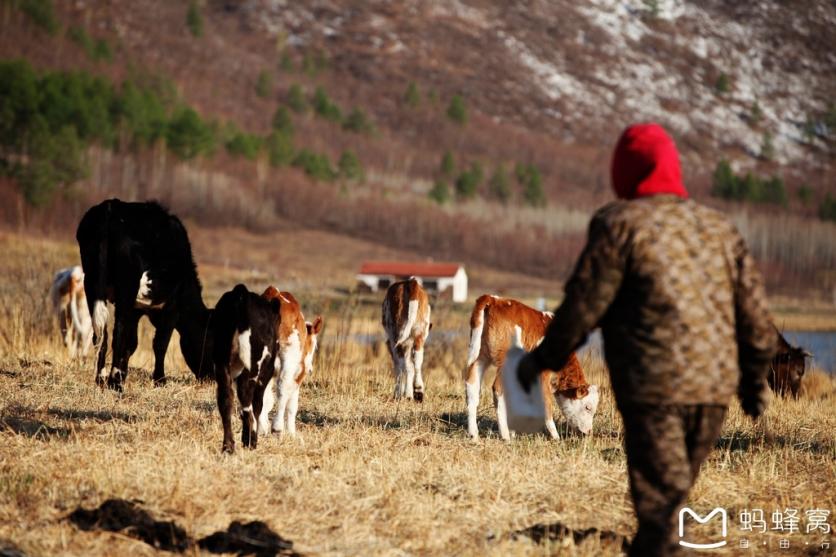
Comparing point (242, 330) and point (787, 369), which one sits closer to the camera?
point (242, 330)

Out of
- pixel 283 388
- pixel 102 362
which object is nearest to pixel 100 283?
pixel 102 362

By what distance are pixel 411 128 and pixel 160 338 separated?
146 m

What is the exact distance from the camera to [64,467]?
311 inches

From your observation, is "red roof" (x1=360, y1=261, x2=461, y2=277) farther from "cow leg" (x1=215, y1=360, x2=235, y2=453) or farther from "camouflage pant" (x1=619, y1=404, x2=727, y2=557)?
"camouflage pant" (x1=619, y1=404, x2=727, y2=557)

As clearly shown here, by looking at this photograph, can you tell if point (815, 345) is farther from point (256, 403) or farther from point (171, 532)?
point (171, 532)

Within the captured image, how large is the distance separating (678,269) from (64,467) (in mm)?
4790

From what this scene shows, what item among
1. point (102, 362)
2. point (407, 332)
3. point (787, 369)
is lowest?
point (102, 362)

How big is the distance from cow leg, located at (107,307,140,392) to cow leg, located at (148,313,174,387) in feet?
0.85

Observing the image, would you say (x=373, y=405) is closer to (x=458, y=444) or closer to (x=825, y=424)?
(x=458, y=444)

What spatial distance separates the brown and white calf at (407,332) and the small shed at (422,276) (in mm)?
54571

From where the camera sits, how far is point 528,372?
581cm

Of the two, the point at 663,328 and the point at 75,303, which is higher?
the point at 663,328

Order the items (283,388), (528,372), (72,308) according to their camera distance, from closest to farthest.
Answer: (528,372) → (283,388) → (72,308)

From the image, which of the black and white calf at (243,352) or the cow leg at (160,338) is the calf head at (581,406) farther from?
the cow leg at (160,338)
